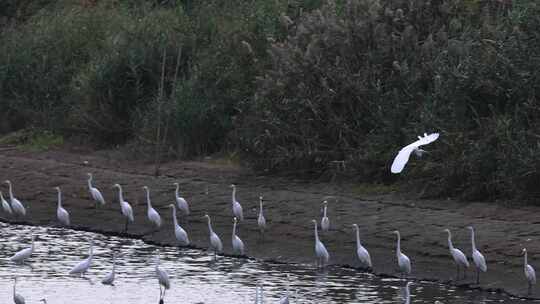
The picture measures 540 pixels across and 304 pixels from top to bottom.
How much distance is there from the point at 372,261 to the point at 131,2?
18.0 m

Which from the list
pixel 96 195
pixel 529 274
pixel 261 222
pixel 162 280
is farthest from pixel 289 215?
pixel 529 274

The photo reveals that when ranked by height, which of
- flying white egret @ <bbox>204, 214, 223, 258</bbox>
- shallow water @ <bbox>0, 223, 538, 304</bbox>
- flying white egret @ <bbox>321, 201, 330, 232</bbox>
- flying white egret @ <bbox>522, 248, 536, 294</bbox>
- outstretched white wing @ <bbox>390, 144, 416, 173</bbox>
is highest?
outstretched white wing @ <bbox>390, 144, 416, 173</bbox>

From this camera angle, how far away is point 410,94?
19875mm

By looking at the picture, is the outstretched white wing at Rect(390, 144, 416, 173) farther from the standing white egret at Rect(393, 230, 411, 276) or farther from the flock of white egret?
the standing white egret at Rect(393, 230, 411, 276)

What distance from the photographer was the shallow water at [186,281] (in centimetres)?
1509

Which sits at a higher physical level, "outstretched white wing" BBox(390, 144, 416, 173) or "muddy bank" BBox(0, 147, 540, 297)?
"outstretched white wing" BBox(390, 144, 416, 173)

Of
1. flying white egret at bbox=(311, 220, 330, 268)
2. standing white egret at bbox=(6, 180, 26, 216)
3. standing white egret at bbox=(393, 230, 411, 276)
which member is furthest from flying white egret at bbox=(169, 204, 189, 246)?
standing white egret at bbox=(393, 230, 411, 276)

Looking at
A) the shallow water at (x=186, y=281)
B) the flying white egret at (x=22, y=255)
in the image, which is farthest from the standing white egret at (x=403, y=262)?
the flying white egret at (x=22, y=255)

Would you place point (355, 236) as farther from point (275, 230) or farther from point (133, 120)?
point (133, 120)

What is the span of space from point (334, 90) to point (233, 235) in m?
A: 3.81

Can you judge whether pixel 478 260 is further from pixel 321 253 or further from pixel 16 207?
pixel 16 207

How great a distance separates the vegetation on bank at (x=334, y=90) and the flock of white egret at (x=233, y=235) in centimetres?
113

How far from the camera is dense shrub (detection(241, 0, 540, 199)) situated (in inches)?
715

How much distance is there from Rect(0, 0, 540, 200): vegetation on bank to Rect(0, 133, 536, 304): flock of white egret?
44.5 inches
